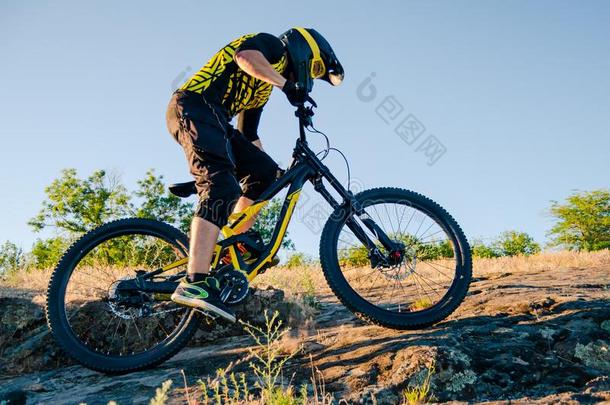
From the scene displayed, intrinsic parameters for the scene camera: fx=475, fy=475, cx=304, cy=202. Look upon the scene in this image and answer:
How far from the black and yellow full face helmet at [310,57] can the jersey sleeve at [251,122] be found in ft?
2.07

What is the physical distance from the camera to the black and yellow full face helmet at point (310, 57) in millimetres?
4164

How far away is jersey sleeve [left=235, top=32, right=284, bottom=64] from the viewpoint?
3.98 m

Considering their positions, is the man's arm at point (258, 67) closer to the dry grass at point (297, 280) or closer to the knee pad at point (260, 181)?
the knee pad at point (260, 181)

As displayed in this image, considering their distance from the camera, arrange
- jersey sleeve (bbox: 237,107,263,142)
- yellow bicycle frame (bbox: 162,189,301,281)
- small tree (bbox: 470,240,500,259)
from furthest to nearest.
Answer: small tree (bbox: 470,240,500,259) < jersey sleeve (bbox: 237,107,263,142) < yellow bicycle frame (bbox: 162,189,301,281)

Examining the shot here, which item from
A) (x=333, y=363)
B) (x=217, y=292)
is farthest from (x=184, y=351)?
(x=333, y=363)

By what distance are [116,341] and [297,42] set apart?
318cm

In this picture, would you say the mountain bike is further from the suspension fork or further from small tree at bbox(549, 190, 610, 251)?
small tree at bbox(549, 190, 610, 251)

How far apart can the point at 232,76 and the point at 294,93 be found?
0.59 m

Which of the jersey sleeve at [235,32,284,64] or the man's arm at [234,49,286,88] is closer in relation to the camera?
the man's arm at [234,49,286,88]

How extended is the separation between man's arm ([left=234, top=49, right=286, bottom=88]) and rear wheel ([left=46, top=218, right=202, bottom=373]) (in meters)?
1.47

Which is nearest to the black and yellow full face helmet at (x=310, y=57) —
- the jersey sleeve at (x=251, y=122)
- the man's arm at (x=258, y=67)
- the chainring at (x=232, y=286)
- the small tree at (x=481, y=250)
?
the man's arm at (x=258, y=67)

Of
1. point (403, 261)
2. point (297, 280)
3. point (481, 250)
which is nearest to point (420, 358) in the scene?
point (403, 261)

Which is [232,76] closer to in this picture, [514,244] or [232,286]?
[232,286]

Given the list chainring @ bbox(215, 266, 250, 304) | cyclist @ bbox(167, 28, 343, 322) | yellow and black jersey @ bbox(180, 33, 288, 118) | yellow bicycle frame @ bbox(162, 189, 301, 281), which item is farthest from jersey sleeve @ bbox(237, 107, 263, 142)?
chainring @ bbox(215, 266, 250, 304)
